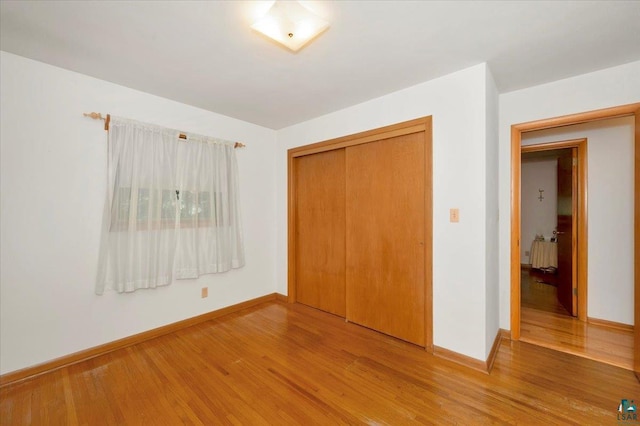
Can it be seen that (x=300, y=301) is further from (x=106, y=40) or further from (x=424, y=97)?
(x=106, y=40)

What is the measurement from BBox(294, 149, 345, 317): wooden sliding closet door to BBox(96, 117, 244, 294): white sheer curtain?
85cm

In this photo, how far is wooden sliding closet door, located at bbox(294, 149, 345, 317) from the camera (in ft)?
10.1

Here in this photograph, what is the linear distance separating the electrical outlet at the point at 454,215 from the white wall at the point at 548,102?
809 mm

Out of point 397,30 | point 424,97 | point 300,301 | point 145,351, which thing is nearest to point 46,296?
point 145,351

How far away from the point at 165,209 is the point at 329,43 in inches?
85.7

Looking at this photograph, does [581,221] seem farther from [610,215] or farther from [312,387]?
[312,387]

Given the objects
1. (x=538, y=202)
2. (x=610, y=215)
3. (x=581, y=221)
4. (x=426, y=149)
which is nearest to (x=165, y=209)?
(x=426, y=149)

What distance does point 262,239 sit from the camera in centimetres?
358

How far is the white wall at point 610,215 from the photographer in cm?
262

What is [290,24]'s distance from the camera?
4.99 ft

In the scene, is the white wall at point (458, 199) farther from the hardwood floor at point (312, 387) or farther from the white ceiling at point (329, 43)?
the hardwood floor at point (312, 387)

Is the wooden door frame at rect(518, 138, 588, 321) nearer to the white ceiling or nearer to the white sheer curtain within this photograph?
the white ceiling

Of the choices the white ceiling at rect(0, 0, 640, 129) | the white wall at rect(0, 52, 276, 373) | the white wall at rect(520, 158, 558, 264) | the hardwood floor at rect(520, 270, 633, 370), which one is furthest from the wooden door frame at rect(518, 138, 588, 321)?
the white wall at rect(0, 52, 276, 373)

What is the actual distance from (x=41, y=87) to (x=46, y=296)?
1649 millimetres
